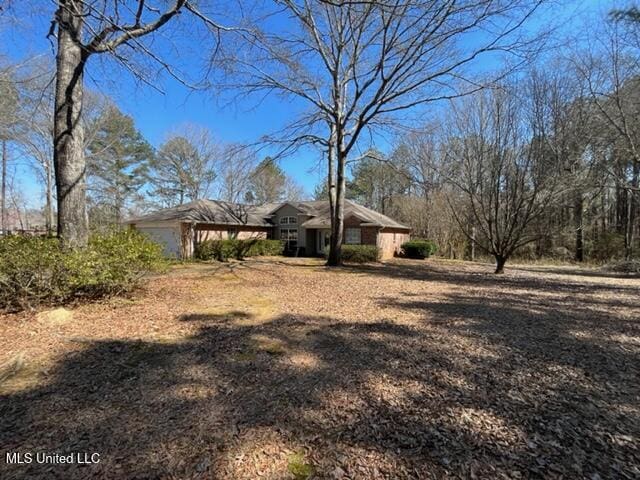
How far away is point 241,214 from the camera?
22.2m

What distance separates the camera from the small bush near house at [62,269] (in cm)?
511

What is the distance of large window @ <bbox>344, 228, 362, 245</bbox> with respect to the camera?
20005mm

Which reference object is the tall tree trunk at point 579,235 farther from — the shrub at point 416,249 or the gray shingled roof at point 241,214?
the gray shingled roof at point 241,214

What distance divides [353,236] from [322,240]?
8.81ft

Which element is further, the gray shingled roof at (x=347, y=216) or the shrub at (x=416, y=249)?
the shrub at (x=416, y=249)

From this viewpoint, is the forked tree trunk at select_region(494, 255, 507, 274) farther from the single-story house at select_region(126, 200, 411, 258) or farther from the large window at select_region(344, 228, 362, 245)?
the large window at select_region(344, 228, 362, 245)

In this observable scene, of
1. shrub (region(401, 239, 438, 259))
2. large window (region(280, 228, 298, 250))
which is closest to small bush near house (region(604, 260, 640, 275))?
shrub (region(401, 239, 438, 259))

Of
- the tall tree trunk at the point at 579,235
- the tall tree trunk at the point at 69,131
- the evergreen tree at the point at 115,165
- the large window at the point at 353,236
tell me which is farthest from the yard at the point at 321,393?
the evergreen tree at the point at 115,165

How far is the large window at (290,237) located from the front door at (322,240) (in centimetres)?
175

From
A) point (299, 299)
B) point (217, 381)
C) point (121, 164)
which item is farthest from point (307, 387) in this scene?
point (121, 164)

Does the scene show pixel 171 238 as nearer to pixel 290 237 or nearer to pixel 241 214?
pixel 241 214

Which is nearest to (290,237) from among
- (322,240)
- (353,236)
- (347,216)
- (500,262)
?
(322,240)

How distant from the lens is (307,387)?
3.18 m

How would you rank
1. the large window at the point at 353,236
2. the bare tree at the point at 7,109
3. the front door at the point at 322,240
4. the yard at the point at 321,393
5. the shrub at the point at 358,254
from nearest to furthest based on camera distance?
1. the yard at the point at 321,393
2. the bare tree at the point at 7,109
3. the shrub at the point at 358,254
4. the large window at the point at 353,236
5. the front door at the point at 322,240
